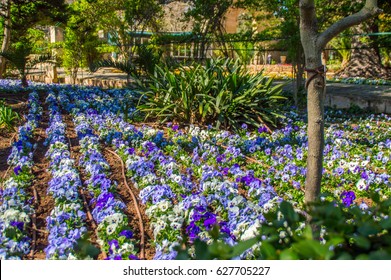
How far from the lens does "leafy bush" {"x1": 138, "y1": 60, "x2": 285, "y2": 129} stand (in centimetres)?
662

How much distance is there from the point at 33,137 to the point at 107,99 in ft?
7.86

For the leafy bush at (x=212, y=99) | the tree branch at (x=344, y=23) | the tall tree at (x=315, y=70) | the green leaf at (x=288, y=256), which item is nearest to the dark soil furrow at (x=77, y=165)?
the leafy bush at (x=212, y=99)

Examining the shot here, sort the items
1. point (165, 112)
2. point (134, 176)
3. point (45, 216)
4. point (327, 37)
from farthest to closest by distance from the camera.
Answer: point (165, 112), point (134, 176), point (45, 216), point (327, 37)

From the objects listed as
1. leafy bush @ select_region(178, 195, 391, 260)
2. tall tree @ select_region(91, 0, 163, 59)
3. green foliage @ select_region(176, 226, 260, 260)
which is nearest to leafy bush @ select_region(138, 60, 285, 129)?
leafy bush @ select_region(178, 195, 391, 260)

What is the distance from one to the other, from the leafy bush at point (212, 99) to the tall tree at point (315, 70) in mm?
3500

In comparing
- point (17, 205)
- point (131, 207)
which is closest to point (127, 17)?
point (131, 207)

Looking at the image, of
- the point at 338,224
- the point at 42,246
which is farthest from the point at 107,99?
the point at 338,224

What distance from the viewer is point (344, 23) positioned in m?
2.79

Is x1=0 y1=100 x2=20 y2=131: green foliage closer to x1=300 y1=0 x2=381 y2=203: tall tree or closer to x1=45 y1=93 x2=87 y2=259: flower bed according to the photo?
x1=45 y1=93 x2=87 y2=259: flower bed

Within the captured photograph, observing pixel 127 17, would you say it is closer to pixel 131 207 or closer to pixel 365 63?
pixel 365 63

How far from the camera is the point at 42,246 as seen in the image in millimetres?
3227

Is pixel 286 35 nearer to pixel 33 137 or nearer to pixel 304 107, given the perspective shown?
pixel 304 107

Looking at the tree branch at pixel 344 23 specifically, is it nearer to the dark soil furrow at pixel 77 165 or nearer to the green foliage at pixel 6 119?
the dark soil furrow at pixel 77 165

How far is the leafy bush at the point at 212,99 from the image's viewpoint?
6617mm
